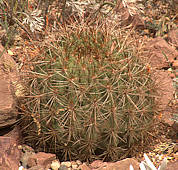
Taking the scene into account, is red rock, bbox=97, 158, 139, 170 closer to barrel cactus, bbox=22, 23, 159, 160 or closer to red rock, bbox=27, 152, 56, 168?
barrel cactus, bbox=22, 23, 159, 160

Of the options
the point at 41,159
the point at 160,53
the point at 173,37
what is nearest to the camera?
the point at 41,159

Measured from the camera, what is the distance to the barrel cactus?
9.05ft

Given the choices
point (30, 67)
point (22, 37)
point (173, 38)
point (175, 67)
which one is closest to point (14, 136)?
point (30, 67)

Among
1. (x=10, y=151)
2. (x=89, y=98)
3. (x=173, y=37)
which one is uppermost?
(x=173, y=37)

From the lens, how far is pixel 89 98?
8.99 ft

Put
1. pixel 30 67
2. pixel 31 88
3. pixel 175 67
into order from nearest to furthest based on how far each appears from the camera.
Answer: pixel 31 88
pixel 30 67
pixel 175 67

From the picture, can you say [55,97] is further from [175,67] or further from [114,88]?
[175,67]

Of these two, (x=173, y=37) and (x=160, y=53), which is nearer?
(x=160, y=53)

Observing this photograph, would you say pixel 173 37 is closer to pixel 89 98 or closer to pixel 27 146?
pixel 89 98

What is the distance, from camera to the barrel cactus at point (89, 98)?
2.76 m

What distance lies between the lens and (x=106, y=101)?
2.77 meters

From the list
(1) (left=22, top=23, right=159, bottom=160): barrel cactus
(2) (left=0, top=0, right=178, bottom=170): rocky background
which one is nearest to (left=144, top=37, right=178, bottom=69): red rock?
(2) (left=0, top=0, right=178, bottom=170): rocky background

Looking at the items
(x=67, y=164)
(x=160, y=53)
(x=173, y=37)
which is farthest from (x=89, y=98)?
(x=173, y=37)

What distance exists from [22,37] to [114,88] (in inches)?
102
